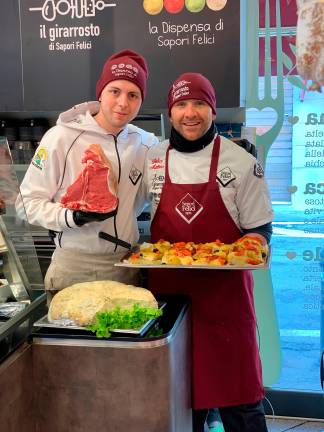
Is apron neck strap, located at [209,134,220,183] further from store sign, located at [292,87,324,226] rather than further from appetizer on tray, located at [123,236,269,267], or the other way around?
store sign, located at [292,87,324,226]

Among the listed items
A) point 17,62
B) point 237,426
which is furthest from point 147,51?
point 237,426

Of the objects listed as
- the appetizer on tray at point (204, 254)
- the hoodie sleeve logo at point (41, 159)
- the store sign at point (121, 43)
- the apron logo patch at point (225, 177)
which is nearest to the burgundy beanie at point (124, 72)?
the hoodie sleeve logo at point (41, 159)

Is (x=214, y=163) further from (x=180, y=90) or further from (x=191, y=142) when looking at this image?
(x=180, y=90)

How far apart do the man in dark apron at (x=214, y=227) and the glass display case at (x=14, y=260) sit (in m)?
0.60

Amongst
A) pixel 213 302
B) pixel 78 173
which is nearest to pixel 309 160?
pixel 213 302

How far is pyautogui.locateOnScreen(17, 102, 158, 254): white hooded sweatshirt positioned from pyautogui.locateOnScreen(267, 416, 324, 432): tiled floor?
4.73ft

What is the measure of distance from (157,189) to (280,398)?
1.58m

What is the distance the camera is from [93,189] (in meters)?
1.85

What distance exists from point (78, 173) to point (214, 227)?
0.58 m

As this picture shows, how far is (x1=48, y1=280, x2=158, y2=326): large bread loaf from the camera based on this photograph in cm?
155

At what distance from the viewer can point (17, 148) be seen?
324 cm

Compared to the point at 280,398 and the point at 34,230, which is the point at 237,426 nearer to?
the point at 280,398

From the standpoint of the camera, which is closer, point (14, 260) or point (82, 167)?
point (14, 260)

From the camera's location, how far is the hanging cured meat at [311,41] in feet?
8.75
